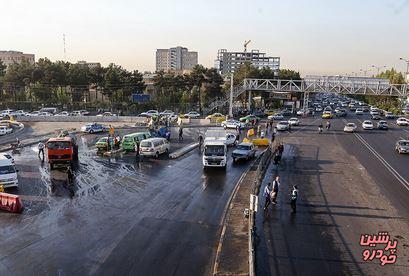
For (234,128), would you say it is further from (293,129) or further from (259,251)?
(259,251)

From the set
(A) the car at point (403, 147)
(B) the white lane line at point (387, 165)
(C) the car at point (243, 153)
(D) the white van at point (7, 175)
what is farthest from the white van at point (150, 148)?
(A) the car at point (403, 147)

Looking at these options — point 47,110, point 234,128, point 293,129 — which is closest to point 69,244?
point 234,128

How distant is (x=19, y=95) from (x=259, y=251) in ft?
295

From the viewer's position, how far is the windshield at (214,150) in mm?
28656

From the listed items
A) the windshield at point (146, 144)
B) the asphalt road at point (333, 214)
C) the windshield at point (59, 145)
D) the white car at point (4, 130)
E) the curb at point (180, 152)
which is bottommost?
the asphalt road at point (333, 214)

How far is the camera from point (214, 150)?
2877cm

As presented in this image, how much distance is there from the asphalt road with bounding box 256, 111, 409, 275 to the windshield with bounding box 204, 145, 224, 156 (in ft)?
12.6

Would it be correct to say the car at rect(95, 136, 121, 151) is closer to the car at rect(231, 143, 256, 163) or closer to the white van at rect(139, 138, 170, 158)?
the white van at rect(139, 138, 170, 158)

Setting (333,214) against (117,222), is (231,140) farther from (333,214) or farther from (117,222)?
(117,222)

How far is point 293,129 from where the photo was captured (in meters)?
56.4

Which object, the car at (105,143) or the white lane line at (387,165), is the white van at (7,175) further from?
the white lane line at (387,165)

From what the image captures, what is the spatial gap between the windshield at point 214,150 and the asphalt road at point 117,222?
1.42 metres

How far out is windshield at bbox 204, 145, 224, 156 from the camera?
2866cm

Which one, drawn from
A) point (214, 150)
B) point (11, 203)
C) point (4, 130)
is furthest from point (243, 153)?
point (4, 130)
